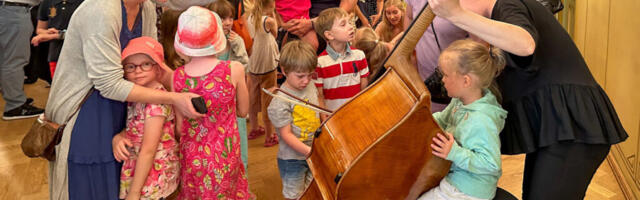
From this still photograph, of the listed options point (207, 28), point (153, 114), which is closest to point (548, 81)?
point (207, 28)

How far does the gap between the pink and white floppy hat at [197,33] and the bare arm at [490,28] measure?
0.90 m

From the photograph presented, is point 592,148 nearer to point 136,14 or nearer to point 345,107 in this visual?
point 345,107

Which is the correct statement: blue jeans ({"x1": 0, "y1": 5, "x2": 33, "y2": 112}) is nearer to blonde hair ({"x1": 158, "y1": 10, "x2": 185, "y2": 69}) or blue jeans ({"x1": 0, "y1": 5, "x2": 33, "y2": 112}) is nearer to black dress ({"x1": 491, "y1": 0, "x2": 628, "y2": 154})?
blonde hair ({"x1": 158, "y1": 10, "x2": 185, "y2": 69})

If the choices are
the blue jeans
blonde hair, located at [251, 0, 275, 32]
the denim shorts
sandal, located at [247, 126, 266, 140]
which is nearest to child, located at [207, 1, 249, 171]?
the denim shorts

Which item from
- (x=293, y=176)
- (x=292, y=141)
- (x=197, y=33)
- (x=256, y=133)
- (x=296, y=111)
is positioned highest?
(x=197, y=33)

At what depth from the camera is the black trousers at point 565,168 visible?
5.41ft

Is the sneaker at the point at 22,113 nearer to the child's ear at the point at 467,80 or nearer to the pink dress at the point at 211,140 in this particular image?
the pink dress at the point at 211,140

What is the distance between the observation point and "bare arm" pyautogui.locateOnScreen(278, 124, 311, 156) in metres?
2.34

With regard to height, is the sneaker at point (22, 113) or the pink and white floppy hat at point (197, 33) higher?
the pink and white floppy hat at point (197, 33)

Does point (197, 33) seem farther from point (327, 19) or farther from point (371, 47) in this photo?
point (371, 47)

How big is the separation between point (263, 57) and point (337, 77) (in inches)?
41.9

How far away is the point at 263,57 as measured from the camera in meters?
3.66

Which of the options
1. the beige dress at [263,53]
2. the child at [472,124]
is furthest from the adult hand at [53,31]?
the child at [472,124]

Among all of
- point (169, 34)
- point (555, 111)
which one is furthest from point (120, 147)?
point (555, 111)
